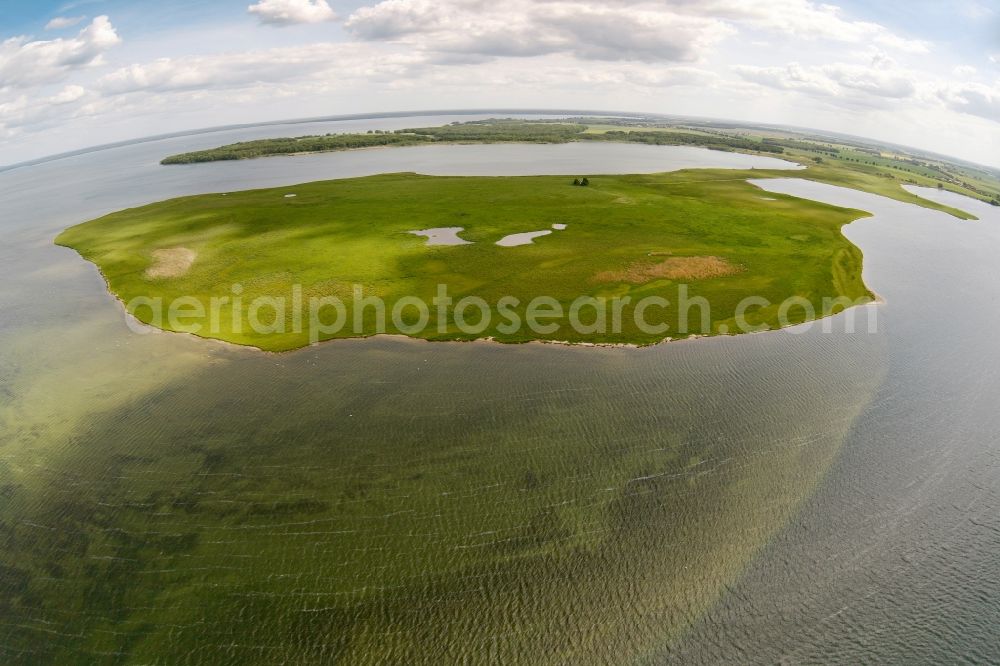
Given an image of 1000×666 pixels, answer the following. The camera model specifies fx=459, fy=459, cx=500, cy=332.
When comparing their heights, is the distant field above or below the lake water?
above

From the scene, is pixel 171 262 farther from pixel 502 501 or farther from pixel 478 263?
pixel 502 501

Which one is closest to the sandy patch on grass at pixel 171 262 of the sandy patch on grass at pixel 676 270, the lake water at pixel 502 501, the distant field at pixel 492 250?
the distant field at pixel 492 250

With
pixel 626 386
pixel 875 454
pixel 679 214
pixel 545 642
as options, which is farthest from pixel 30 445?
pixel 679 214

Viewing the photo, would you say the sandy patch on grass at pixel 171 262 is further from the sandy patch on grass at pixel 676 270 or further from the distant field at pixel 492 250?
the sandy patch on grass at pixel 676 270

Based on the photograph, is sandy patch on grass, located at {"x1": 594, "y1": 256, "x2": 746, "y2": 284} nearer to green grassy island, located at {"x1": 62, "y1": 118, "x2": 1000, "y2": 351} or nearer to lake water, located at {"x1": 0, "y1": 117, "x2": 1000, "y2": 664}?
green grassy island, located at {"x1": 62, "y1": 118, "x2": 1000, "y2": 351}

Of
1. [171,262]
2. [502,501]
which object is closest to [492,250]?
[502,501]

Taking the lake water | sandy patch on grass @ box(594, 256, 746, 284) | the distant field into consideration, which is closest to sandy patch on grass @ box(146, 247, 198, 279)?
the distant field
